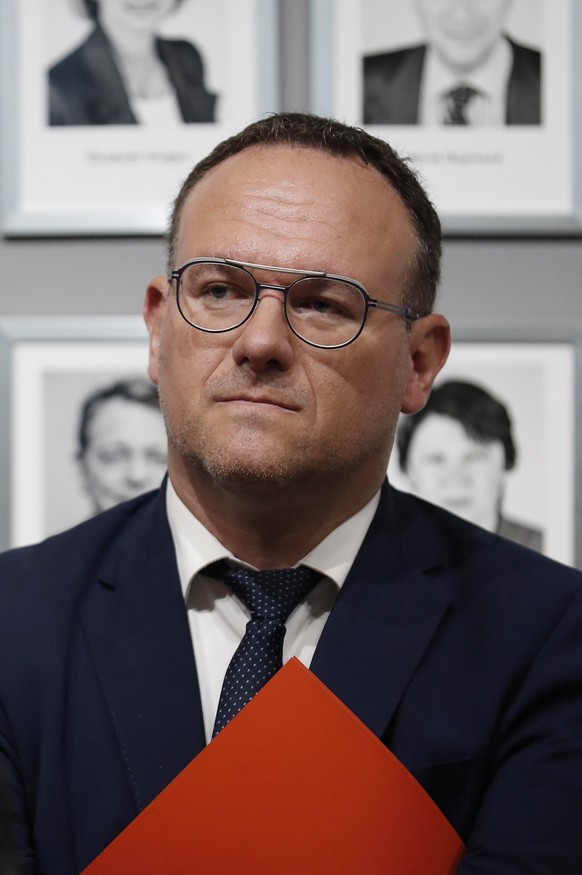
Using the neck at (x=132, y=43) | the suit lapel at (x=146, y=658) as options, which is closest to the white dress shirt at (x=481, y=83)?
the neck at (x=132, y=43)

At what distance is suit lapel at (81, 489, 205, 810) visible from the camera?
3.53 ft

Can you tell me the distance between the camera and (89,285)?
1.77 m

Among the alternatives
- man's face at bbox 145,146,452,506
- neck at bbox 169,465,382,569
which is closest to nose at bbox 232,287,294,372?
man's face at bbox 145,146,452,506

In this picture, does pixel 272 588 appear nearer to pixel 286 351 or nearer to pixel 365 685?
pixel 365 685

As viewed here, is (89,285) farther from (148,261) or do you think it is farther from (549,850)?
(549,850)

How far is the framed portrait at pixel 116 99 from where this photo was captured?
1747 millimetres

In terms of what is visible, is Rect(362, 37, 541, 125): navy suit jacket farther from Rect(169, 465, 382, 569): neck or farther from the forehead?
Rect(169, 465, 382, 569): neck

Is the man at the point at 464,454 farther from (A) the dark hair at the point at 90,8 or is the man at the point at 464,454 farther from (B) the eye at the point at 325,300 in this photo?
(A) the dark hair at the point at 90,8

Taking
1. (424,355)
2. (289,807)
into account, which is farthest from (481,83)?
(289,807)

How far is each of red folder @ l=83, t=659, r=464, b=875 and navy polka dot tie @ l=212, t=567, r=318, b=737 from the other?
0.21 metres

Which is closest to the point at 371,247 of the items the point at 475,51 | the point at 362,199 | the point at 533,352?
the point at 362,199

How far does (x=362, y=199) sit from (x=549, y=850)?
0.73m

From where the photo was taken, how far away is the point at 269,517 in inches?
47.0

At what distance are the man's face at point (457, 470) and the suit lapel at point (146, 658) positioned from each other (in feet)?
1.99
